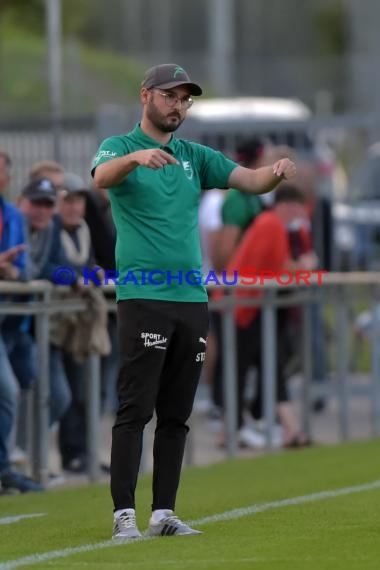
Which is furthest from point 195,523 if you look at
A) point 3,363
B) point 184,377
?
point 3,363

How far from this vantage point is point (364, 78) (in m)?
40.9

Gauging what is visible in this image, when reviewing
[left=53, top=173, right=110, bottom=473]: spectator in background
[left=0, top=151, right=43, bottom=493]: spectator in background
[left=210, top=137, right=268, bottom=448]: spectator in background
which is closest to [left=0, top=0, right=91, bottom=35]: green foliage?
[left=210, top=137, right=268, bottom=448]: spectator in background

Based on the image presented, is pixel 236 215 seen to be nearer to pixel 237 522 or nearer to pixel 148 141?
pixel 237 522

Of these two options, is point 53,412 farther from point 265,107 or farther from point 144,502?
point 265,107

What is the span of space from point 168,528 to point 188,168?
1670 millimetres

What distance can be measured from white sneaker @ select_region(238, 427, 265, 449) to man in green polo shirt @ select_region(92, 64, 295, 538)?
5737 millimetres

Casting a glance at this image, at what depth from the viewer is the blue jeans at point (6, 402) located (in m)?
11.0

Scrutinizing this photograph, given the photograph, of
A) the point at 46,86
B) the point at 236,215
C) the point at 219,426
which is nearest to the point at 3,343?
the point at 236,215

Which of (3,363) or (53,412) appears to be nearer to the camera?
(3,363)

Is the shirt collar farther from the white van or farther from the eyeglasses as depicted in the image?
the white van

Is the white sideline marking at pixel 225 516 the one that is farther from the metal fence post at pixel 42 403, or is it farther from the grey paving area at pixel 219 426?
the grey paving area at pixel 219 426

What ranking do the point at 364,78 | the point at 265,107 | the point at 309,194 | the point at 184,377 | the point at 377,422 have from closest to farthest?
the point at 184,377, the point at 377,422, the point at 309,194, the point at 265,107, the point at 364,78

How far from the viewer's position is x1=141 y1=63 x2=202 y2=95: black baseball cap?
27.3 ft

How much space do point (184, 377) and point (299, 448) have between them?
555 cm
